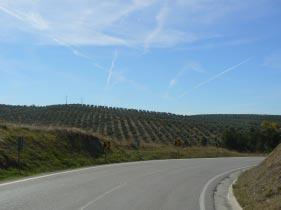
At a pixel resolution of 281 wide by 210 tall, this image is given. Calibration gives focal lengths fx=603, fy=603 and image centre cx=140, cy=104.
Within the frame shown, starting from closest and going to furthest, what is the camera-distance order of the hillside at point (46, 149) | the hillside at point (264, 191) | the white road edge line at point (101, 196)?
1. the white road edge line at point (101, 196)
2. the hillside at point (264, 191)
3. the hillside at point (46, 149)

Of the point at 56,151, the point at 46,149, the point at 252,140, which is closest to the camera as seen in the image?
the point at 46,149

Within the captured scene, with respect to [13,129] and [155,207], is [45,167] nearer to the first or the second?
[13,129]

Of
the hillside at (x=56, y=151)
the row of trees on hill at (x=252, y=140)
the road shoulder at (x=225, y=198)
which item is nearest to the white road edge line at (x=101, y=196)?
the road shoulder at (x=225, y=198)

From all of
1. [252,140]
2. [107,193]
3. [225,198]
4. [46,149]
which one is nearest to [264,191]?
[225,198]

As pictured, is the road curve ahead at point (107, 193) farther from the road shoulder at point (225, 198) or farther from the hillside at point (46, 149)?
the hillside at point (46, 149)

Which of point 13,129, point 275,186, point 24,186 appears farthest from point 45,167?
point 275,186

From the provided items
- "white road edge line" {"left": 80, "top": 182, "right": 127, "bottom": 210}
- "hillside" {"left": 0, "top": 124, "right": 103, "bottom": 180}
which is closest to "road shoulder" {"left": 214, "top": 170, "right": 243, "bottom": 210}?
"white road edge line" {"left": 80, "top": 182, "right": 127, "bottom": 210}

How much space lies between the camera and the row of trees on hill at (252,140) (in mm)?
67312

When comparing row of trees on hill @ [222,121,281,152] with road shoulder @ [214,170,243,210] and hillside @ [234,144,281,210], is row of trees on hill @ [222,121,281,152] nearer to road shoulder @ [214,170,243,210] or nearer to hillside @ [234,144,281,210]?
road shoulder @ [214,170,243,210]

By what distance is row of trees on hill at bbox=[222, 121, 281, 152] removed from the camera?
221 ft

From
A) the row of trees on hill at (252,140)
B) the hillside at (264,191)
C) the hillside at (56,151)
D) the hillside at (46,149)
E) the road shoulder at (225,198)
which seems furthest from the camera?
the row of trees on hill at (252,140)

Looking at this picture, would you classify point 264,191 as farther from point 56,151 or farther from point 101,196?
point 56,151

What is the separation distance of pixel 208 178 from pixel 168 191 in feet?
24.8

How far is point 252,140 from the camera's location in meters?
68.9
